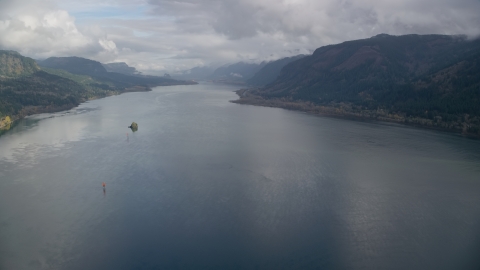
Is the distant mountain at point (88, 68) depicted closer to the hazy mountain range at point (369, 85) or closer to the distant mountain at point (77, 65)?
the distant mountain at point (77, 65)

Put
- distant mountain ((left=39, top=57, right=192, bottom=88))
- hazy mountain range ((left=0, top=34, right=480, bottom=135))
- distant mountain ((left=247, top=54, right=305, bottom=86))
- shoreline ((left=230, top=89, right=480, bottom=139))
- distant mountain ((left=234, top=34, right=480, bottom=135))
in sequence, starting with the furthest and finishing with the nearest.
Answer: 1. distant mountain ((left=247, top=54, right=305, bottom=86))
2. distant mountain ((left=39, top=57, right=192, bottom=88))
3. hazy mountain range ((left=0, top=34, right=480, bottom=135))
4. distant mountain ((left=234, top=34, right=480, bottom=135))
5. shoreline ((left=230, top=89, right=480, bottom=139))

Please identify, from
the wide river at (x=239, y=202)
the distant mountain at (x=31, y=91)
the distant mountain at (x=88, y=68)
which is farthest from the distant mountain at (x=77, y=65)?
the wide river at (x=239, y=202)

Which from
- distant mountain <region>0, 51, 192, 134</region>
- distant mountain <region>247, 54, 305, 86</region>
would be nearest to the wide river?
distant mountain <region>0, 51, 192, 134</region>

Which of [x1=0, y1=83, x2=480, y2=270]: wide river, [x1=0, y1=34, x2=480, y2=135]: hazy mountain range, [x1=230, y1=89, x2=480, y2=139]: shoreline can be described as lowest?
[x1=0, y1=83, x2=480, y2=270]: wide river

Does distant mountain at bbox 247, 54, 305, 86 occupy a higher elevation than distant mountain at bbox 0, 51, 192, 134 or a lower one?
higher

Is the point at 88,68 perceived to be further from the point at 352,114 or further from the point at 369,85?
the point at 352,114

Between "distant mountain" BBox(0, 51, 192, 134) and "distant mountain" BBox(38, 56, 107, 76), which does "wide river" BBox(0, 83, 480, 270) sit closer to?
"distant mountain" BBox(0, 51, 192, 134)

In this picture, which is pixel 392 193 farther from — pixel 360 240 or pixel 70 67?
pixel 70 67
